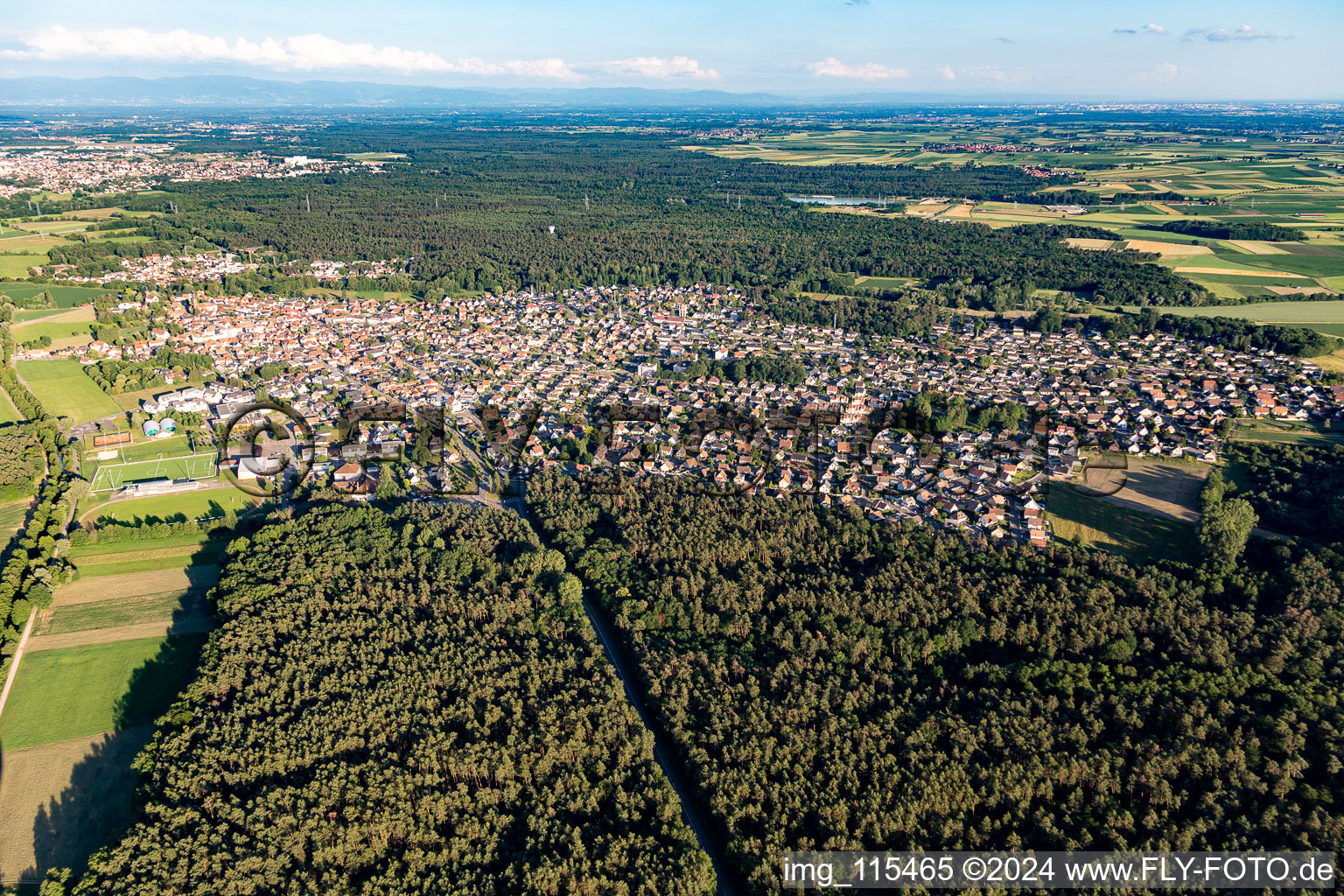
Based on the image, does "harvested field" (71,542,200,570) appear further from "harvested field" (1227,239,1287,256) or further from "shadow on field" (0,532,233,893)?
"harvested field" (1227,239,1287,256)

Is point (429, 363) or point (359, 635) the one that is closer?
point (359, 635)

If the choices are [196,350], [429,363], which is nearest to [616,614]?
[429,363]

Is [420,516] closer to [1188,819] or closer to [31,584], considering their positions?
[31,584]

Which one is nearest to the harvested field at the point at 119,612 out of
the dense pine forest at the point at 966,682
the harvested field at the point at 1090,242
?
the dense pine forest at the point at 966,682

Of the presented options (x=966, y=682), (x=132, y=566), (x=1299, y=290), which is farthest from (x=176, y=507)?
(x=1299, y=290)

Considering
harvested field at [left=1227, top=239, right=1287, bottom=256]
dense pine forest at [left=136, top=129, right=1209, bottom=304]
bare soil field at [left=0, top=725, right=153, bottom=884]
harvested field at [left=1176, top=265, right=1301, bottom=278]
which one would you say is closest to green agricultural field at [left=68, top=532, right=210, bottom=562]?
bare soil field at [left=0, top=725, right=153, bottom=884]

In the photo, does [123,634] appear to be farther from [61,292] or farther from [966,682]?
[61,292]

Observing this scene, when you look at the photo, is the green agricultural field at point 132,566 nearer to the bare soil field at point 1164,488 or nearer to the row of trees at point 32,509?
the row of trees at point 32,509
